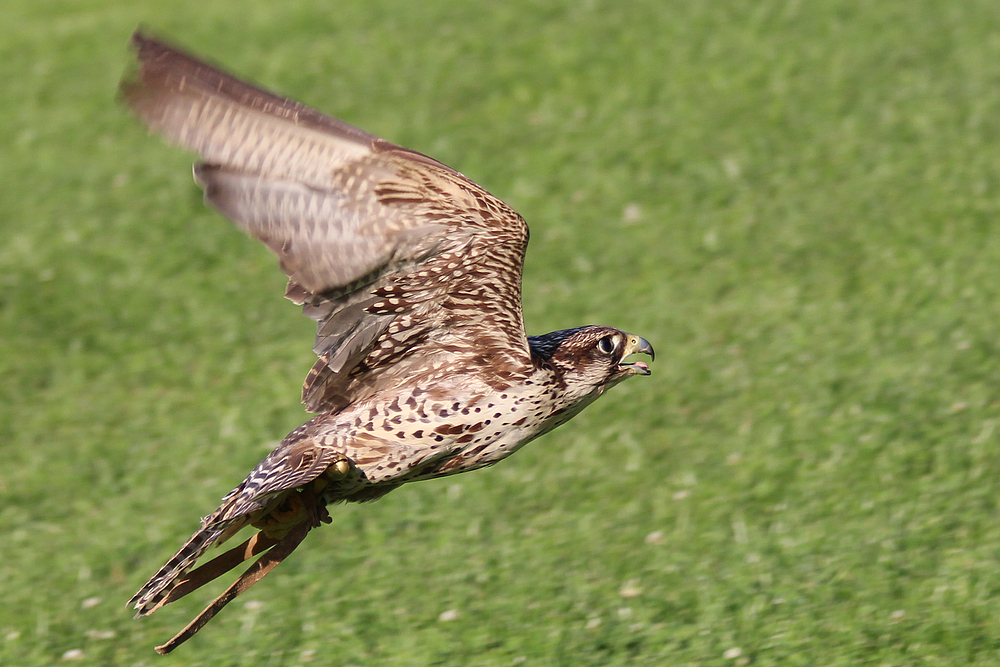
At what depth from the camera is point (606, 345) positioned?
4.89 meters

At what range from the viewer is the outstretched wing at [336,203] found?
4.39m

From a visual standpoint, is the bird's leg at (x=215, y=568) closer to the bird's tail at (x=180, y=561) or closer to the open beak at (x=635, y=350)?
the bird's tail at (x=180, y=561)

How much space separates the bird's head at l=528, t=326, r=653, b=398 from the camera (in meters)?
4.80

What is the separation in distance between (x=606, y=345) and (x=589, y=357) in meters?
0.10

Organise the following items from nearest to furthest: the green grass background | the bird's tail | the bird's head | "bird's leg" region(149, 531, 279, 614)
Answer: the bird's tail < "bird's leg" region(149, 531, 279, 614) < the bird's head < the green grass background

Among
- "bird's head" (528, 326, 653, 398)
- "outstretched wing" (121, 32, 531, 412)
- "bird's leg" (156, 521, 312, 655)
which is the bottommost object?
"bird's leg" (156, 521, 312, 655)

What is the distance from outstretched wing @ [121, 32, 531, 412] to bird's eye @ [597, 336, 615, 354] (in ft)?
1.14

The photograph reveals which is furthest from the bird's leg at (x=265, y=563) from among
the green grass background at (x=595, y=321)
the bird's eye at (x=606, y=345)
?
the green grass background at (x=595, y=321)

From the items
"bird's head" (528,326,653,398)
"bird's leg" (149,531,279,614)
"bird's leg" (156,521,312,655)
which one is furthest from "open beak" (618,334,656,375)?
"bird's leg" (149,531,279,614)

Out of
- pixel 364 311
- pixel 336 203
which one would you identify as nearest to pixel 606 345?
pixel 364 311

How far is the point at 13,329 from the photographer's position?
32.2 ft

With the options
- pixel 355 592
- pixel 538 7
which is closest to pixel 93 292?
pixel 355 592

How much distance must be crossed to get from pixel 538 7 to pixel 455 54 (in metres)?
1.28

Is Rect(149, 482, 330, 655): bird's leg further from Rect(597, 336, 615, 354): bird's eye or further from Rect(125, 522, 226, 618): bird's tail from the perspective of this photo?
Rect(597, 336, 615, 354): bird's eye
